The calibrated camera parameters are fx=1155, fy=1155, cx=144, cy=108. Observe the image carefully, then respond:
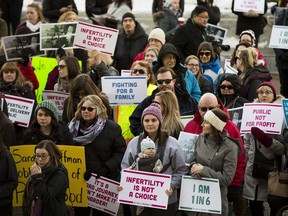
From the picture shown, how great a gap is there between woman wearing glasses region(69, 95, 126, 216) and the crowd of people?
11mm

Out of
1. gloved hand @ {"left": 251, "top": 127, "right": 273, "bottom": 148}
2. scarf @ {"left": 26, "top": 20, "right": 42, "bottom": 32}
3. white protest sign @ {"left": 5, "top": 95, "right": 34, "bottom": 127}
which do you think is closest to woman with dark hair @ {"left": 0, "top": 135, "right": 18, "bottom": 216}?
white protest sign @ {"left": 5, "top": 95, "right": 34, "bottom": 127}

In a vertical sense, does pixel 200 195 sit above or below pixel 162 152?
below

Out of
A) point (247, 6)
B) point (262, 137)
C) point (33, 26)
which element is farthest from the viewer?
point (247, 6)

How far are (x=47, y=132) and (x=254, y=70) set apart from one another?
138 inches

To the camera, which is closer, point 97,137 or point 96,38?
point 97,137

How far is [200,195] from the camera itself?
11.7 metres

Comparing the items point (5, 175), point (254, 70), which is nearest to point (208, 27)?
point (254, 70)

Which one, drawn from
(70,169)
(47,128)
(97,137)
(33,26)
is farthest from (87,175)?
(33,26)

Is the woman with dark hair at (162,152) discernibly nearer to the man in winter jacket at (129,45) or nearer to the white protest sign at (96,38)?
the white protest sign at (96,38)

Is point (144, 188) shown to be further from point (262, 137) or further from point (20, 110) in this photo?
point (20, 110)

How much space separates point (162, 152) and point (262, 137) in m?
1.39

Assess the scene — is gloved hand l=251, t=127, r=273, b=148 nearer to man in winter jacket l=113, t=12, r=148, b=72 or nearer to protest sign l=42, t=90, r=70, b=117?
protest sign l=42, t=90, r=70, b=117

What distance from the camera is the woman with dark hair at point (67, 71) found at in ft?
47.1

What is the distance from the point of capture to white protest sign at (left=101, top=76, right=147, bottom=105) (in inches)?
555
